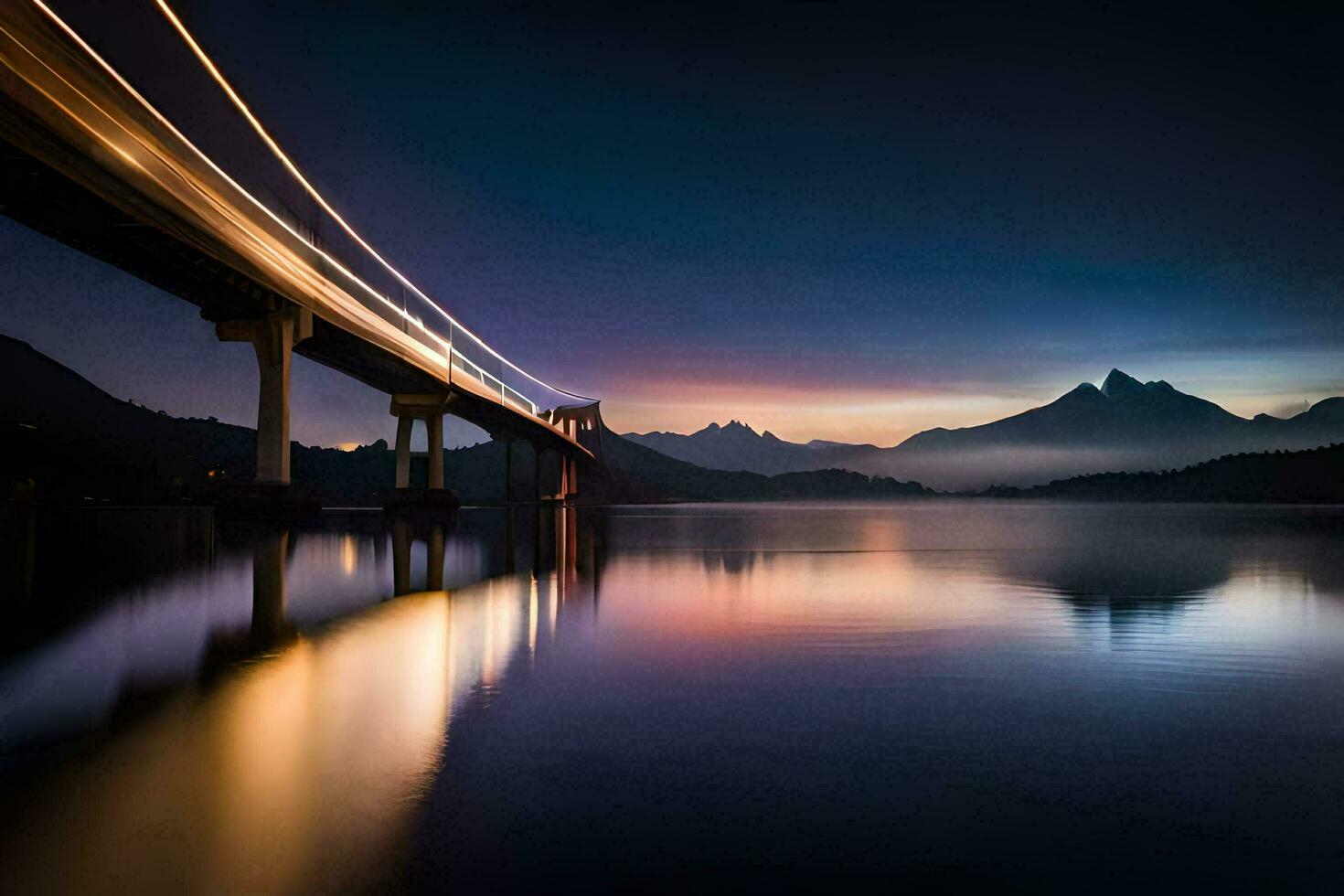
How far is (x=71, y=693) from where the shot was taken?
6797 mm

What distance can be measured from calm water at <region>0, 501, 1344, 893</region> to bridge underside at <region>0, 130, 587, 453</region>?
44.8 ft

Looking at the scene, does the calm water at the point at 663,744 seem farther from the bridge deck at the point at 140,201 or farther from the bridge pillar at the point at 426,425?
the bridge pillar at the point at 426,425

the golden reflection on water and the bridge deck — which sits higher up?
the bridge deck

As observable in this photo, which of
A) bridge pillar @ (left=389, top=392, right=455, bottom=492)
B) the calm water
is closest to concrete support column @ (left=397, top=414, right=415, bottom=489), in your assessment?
bridge pillar @ (left=389, top=392, right=455, bottom=492)

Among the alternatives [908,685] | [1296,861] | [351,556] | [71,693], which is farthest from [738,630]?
[351,556]

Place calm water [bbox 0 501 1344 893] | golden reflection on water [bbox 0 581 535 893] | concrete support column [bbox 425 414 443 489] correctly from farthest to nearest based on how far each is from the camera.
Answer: concrete support column [bbox 425 414 443 489] → calm water [bbox 0 501 1344 893] → golden reflection on water [bbox 0 581 535 893]

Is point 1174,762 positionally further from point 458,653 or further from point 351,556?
point 351,556

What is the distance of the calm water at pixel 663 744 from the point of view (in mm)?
3613

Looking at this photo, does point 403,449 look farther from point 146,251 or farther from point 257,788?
point 257,788

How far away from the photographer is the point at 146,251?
28453mm

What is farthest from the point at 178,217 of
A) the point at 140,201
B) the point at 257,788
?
the point at 257,788

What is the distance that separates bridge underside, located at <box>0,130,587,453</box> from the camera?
22250 mm

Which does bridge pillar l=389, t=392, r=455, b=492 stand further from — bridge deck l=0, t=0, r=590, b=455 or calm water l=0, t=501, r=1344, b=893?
calm water l=0, t=501, r=1344, b=893

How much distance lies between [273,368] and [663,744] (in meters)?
35.6
